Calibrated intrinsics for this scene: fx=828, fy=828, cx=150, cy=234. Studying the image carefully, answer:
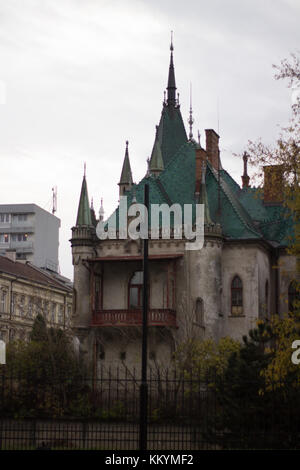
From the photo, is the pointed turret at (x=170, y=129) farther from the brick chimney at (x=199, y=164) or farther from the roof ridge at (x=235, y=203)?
the brick chimney at (x=199, y=164)

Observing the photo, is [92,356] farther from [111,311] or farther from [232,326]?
[232,326]

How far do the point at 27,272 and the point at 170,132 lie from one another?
26.0 metres

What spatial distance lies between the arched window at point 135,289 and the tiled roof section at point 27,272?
24.4 metres

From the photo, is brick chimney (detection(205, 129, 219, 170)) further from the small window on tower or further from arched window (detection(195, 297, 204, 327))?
the small window on tower

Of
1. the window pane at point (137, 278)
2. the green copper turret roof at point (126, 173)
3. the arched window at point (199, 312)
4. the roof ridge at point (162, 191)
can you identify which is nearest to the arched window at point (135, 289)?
the window pane at point (137, 278)

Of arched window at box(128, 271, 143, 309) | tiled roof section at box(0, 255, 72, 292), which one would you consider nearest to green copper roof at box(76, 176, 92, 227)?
arched window at box(128, 271, 143, 309)

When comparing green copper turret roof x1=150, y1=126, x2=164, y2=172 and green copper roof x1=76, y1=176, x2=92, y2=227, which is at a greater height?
green copper turret roof x1=150, y1=126, x2=164, y2=172

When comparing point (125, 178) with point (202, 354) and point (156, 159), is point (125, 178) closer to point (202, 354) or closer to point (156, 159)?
point (156, 159)

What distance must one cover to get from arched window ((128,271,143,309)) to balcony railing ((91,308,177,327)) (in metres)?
1.72

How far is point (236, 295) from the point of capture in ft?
140

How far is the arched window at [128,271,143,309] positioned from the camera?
141 ft

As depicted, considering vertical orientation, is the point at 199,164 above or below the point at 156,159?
below

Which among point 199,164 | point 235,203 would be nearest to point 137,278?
point 199,164

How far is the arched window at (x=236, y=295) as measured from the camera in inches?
1671
